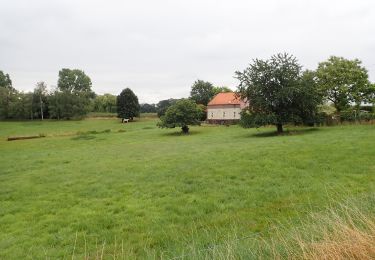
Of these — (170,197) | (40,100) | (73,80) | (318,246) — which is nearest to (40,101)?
(40,100)

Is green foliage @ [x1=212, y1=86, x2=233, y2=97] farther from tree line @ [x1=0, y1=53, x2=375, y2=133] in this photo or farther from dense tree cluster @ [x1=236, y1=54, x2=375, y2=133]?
dense tree cluster @ [x1=236, y1=54, x2=375, y2=133]

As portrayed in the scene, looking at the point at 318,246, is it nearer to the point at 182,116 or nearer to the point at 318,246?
the point at 318,246

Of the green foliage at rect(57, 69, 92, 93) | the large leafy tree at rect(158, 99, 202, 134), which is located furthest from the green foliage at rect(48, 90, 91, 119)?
the large leafy tree at rect(158, 99, 202, 134)

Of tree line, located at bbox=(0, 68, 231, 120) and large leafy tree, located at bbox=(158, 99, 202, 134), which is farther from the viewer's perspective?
tree line, located at bbox=(0, 68, 231, 120)

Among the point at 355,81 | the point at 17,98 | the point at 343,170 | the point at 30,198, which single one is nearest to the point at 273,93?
the point at 355,81

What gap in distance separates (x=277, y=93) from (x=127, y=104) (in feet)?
170

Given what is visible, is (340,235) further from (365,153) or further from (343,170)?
(365,153)

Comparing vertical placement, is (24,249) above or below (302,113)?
below

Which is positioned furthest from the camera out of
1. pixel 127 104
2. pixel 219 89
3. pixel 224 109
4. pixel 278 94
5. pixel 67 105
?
pixel 219 89

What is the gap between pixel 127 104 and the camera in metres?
80.8

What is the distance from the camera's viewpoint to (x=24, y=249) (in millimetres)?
8125

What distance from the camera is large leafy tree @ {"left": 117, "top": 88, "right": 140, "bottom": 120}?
265 ft

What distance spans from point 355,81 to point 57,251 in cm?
4548

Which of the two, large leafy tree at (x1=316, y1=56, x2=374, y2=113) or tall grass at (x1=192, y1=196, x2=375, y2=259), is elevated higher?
large leafy tree at (x1=316, y1=56, x2=374, y2=113)
